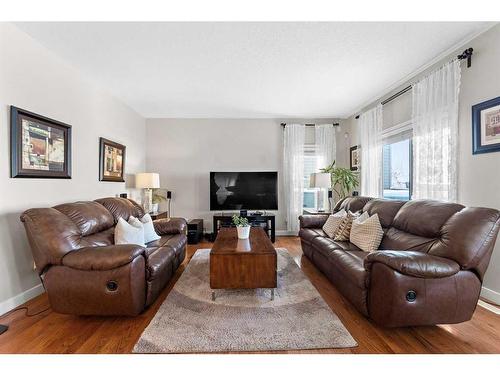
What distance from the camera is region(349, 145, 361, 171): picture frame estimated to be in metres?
4.64

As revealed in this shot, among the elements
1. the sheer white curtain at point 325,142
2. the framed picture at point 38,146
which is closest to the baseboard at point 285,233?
the sheer white curtain at point 325,142

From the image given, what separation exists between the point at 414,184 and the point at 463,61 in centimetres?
139

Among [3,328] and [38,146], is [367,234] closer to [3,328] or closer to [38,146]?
[3,328]

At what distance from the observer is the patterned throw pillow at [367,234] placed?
8.36 ft

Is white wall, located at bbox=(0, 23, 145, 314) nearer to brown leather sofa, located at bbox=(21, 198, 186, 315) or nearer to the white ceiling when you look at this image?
the white ceiling

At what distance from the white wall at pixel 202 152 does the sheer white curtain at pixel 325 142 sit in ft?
2.71

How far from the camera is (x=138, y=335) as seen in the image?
175 centimetres

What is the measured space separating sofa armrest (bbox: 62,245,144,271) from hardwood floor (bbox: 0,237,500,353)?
0.48 m

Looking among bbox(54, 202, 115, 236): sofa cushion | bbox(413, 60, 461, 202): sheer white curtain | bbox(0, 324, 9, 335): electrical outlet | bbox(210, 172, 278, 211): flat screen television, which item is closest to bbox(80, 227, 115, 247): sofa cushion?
bbox(54, 202, 115, 236): sofa cushion

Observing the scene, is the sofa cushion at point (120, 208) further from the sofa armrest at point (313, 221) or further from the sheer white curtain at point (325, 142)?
the sheer white curtain at point (325, 142)

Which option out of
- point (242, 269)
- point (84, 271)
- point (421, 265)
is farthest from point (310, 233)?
point (84, 271)

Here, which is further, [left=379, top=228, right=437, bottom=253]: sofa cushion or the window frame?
the window frame

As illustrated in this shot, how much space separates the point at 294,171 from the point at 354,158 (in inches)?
48.7
